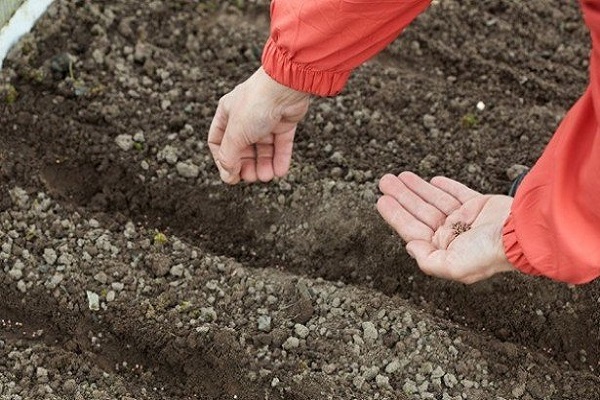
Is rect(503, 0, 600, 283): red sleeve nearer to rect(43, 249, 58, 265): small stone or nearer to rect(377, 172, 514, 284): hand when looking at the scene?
rect(377, 172, 514, 284): hand

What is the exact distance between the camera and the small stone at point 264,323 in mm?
2508

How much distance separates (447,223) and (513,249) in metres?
0.39

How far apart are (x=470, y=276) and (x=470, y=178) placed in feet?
1.86

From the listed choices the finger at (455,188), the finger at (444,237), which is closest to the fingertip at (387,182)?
the finger at (455,188)

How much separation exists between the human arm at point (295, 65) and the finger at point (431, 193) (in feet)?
1.22

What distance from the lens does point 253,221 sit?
278 centimetres

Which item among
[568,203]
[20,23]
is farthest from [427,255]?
[20,23]

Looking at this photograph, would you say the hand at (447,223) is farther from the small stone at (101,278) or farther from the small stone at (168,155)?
the small stone at (101,278)

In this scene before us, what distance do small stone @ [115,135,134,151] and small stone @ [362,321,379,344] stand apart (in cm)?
89

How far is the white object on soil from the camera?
9.53 ft

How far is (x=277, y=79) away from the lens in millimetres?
2242

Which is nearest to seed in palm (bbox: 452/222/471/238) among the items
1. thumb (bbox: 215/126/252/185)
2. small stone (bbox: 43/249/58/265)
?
thumb (bbox: 215/126/252/185)

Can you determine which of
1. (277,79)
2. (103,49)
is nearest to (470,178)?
(277,79)

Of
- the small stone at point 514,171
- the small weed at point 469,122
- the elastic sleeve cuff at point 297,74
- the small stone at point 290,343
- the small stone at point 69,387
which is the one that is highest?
the elastic sleeve cuff at point 297,74
